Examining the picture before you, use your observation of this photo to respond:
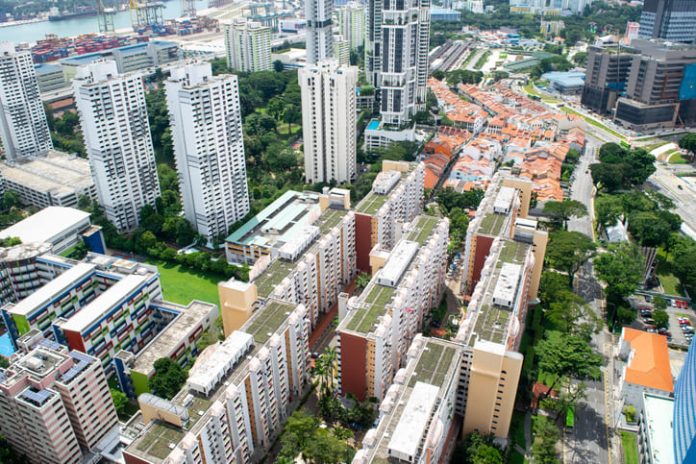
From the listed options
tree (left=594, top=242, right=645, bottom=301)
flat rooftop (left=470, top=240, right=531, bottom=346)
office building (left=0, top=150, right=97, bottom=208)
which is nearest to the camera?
flat rooftop (left=470, top=240, right=531, bottom=346)

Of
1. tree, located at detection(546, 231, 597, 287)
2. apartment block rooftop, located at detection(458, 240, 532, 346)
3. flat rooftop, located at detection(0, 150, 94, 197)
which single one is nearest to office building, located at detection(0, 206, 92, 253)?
flat rooftop, located at detection(0, 150, 94, 197)

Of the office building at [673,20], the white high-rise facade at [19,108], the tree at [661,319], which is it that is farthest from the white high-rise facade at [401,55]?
the office building at [673,20]

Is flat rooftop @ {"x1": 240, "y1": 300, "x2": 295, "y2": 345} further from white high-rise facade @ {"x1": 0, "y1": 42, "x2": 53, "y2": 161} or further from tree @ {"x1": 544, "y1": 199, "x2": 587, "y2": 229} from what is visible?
white high-rise facade @ {"x1": 0, "y1": 42, "x2": 53, "y2": 161}

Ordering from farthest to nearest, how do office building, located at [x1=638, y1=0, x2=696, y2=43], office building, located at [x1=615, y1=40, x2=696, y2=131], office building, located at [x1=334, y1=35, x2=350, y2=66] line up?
office building, located at [x1=334, y1=35, x2=350, y2=66] → office building, located at [x1=638, y1=0, x2=696, y2=43] → office building, located at [x1=615, y1=40, x2=696, y2=131]

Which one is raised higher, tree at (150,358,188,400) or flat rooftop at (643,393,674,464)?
tree at (150,358,188,400)

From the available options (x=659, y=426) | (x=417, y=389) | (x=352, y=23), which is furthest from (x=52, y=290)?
(x=352, y=23)

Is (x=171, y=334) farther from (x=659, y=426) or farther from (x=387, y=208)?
(x=659, y=426)
